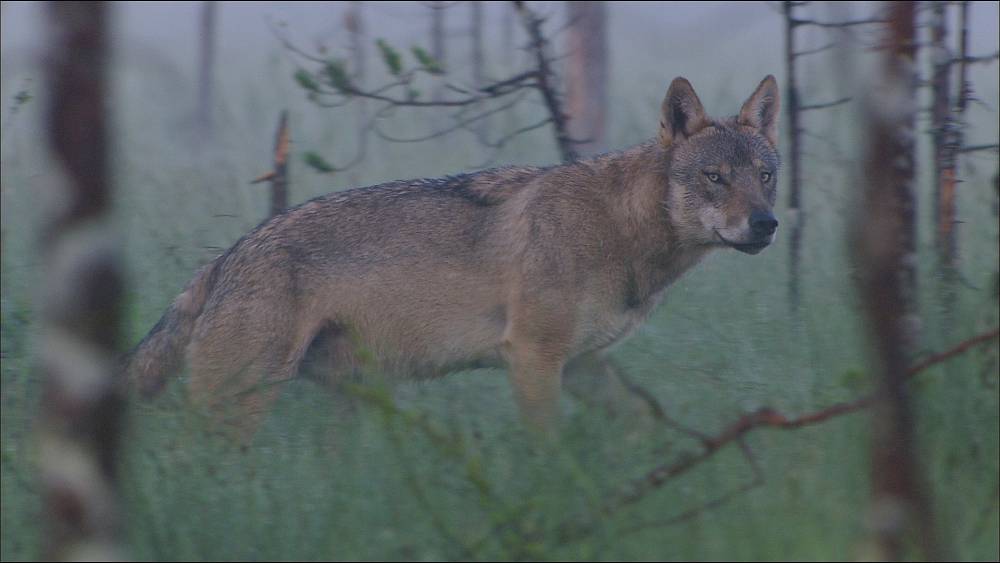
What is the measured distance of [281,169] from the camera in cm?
798

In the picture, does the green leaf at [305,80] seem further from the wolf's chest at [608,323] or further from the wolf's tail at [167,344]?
the wolf's chest at [608,323]

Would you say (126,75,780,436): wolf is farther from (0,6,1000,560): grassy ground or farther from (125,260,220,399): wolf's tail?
(0,6,1000,560): grassy ground

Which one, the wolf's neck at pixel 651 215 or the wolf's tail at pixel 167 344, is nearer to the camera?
the wolf's tail at pixel 167 344

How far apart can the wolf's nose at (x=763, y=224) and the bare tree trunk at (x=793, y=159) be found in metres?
1.71

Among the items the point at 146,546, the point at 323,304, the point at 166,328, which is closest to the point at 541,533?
the point at 146,546

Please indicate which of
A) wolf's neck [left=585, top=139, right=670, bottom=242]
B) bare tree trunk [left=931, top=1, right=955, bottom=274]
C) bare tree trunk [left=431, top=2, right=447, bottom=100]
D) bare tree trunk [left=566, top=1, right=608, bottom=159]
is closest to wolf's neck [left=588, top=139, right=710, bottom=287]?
wolf's neck [left=585, top=139, right=670, bottom=242]

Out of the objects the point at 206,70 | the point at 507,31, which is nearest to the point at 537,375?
the point at 206,70

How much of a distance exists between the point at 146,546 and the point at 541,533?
3.92ft

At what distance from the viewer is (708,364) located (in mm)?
6625

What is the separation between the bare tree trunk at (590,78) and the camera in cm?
1485

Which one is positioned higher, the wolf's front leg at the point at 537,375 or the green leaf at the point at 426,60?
the green leaf at the point at 426,60

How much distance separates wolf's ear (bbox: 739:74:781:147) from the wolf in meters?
0.09

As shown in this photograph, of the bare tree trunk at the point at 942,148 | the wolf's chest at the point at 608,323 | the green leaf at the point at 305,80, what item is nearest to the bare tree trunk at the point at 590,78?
the bare tree trunk at the point at 942,148

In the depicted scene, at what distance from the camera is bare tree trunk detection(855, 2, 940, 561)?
10.8 ft
